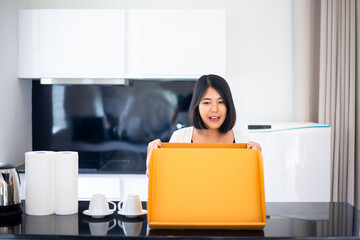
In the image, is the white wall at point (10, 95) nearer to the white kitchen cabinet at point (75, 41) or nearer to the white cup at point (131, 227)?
the white kitchen cabinet at point (75, 41)

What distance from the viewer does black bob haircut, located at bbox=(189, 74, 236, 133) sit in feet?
7.09

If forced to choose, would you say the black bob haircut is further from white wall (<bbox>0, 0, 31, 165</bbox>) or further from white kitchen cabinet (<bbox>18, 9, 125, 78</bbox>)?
white wall (<bbox>0, 0, 31, 165</bbox>)

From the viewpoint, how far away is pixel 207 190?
4.68 ft

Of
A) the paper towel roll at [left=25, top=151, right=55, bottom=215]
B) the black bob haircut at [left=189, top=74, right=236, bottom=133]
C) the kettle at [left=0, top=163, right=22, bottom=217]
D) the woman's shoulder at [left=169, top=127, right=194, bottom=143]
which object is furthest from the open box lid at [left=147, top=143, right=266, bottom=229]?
the woman's shoulder at [left=169, top=127, right=194, bottom=143]

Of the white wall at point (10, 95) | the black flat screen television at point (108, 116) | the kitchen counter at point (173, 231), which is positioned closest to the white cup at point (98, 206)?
the kitchen counter at point (173, 231)

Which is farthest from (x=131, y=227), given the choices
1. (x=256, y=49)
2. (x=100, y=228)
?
(x=256, y=49)

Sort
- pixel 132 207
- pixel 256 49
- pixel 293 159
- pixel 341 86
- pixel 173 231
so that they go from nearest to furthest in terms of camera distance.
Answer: pixel 173 231 → pixel 132 207 → pixel 293 159 → pixel 341 86 → pixel 256 49

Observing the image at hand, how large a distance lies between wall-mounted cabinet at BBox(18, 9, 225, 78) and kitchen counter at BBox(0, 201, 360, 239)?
185 centimetres

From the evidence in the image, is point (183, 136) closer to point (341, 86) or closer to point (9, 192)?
point (9, 192)

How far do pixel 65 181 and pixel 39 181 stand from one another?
0.10 metres

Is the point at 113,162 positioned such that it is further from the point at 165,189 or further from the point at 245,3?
the point at 165,189

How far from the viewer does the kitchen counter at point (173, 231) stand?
1.39 meters

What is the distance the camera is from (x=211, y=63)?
3408 mm

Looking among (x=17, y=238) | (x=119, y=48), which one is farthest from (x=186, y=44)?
(x=17, y=238)
